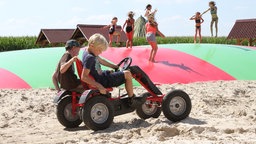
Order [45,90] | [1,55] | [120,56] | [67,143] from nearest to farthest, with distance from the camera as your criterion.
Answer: [67,143] < [45,90] < [120,56] < [1,55]

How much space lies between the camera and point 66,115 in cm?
529

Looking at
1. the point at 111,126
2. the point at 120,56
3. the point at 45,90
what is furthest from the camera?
the point at 120,56

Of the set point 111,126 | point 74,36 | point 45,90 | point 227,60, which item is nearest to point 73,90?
point 111,126

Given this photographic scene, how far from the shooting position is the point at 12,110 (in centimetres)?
644

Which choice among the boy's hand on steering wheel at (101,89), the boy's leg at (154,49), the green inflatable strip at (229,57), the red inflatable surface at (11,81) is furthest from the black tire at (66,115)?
the green inflatable strip at (229,57)

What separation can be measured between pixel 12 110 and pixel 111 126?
210cm

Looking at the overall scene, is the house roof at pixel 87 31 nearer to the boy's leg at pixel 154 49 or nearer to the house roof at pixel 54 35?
the house roof at pixel 54 35

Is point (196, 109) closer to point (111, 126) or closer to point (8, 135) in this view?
point (111, 126)

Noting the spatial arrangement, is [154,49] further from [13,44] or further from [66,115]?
[13,44]

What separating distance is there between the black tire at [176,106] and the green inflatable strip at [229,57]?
417 centimetres

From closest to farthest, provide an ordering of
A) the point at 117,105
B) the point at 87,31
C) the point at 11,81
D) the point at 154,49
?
the point at 117,105
the point at 11,81
the point at 154,49
the point at 87,31

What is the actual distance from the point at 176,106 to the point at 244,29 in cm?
1205

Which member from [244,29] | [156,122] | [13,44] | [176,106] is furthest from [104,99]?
[13,44]

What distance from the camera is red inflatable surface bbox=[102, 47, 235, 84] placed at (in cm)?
862
